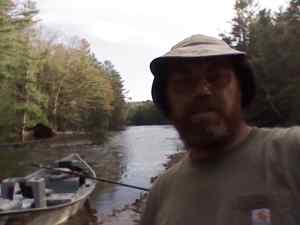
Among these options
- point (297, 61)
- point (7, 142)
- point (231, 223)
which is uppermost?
point (297, 61)

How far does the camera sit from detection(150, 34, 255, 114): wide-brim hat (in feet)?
5.57

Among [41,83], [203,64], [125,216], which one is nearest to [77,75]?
[41,83]

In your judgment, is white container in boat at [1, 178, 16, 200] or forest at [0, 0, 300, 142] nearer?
white container in boat at [1, 178, 16, 200]

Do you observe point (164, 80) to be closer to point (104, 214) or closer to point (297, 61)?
point (104, 214)

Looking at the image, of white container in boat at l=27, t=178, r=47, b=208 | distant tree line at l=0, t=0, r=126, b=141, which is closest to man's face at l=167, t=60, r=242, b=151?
white container in boat at l=27, t=178, r=47, b=208

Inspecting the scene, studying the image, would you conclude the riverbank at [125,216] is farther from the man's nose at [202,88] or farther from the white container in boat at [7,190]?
the man's nose at [202,88]

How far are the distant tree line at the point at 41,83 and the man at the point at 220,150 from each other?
37973mm

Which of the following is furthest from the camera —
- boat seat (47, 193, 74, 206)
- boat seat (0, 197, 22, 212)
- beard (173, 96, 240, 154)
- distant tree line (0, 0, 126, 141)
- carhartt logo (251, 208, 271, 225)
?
distant tree line (0, 0, 126, 141)

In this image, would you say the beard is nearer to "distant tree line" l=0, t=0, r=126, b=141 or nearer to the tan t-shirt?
the tan t-shirt

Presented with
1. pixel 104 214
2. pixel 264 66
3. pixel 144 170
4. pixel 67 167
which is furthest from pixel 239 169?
pixel 264 66

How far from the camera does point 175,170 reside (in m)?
1.89

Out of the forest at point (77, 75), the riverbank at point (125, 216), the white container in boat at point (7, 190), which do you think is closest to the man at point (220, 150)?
the riverbank at point (125, 216)

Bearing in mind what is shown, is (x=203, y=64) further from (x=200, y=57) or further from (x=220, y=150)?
(x=220, y=150)

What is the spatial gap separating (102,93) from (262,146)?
63.3m
